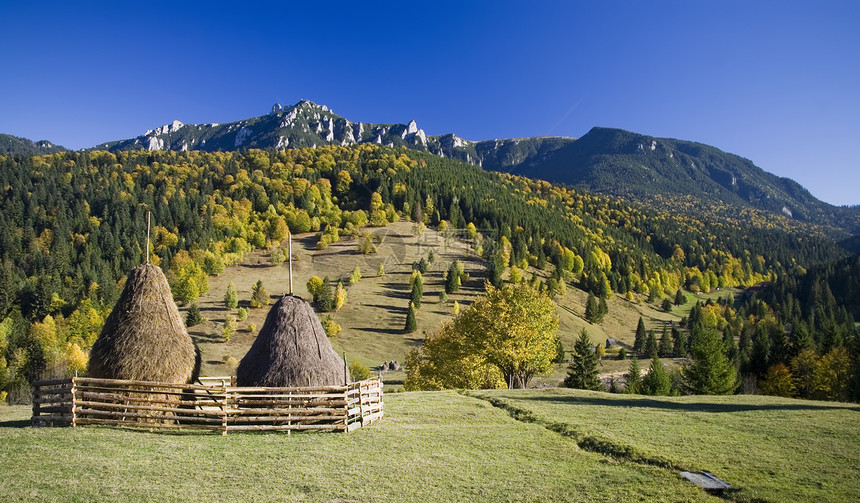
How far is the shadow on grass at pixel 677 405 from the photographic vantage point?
78.7ft

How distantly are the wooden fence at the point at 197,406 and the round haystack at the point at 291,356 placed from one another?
1.34m

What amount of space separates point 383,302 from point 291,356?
95.6 m

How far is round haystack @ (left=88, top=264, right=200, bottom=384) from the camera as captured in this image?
18.7 m

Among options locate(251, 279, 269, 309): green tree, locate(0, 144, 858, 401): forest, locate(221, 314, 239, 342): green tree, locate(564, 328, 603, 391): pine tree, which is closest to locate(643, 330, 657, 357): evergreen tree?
locate(0, 144, 858, 401): forest

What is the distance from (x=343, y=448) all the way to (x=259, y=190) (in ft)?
617

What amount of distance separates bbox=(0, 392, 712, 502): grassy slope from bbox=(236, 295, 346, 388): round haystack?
3588 mm

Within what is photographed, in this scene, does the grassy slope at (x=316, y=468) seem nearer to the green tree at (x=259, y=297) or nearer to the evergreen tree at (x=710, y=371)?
the evergreen tree at (x=710, y=371)

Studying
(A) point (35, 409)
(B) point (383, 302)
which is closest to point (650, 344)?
(B) point (383, 302)

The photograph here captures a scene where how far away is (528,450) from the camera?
50.3 feet

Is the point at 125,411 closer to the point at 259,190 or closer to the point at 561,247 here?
the point at 561,247

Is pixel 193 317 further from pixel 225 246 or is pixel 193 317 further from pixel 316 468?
pixel 316 468

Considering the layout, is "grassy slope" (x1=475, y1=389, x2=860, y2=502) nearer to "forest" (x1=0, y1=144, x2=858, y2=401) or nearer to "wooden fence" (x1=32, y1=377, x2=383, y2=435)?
"wooden fence" (x1=32, y1=377, x2=383, y2=435)

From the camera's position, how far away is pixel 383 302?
115562 millimetres

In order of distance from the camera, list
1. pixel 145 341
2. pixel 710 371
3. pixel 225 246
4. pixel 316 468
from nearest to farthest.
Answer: pixel 316 468
pixel 145 341
pixel 710 371
pixel 225 246
